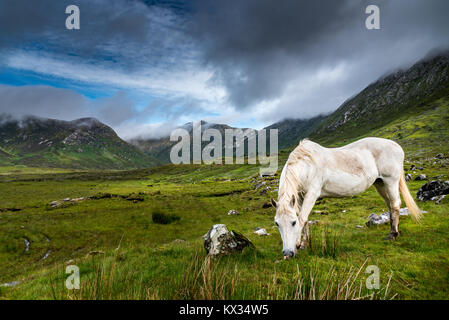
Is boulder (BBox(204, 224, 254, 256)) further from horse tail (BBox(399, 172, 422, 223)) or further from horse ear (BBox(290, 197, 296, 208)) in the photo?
horse tail (BBox(399, 172, 422, 223))

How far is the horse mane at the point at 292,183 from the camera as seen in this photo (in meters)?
6.45

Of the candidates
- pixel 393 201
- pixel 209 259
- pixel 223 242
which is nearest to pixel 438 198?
pixel 393 201

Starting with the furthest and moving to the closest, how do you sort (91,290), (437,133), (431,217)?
(437,133) < (431,217) < (91,290)

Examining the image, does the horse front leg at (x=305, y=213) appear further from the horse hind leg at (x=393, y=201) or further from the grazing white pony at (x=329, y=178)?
the horse hind leg at (x=393, y=201)

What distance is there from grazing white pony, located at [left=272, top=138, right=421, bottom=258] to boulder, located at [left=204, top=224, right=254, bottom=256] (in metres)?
2.06

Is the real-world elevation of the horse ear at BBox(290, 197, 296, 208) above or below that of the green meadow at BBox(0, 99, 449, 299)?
above

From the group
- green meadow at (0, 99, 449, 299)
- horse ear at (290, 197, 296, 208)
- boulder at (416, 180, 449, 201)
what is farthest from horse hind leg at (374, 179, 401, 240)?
boulder at (416, 180, 449, 201)

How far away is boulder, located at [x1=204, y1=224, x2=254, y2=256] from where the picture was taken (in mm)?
7414

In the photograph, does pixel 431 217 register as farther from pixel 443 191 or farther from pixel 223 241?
pixel 223 241

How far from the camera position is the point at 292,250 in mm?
6105

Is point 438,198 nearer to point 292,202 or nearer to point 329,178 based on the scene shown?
point 329,178

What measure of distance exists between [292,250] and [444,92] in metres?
285

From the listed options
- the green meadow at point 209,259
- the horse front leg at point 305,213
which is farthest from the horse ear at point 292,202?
the green meadow at point 209,259
